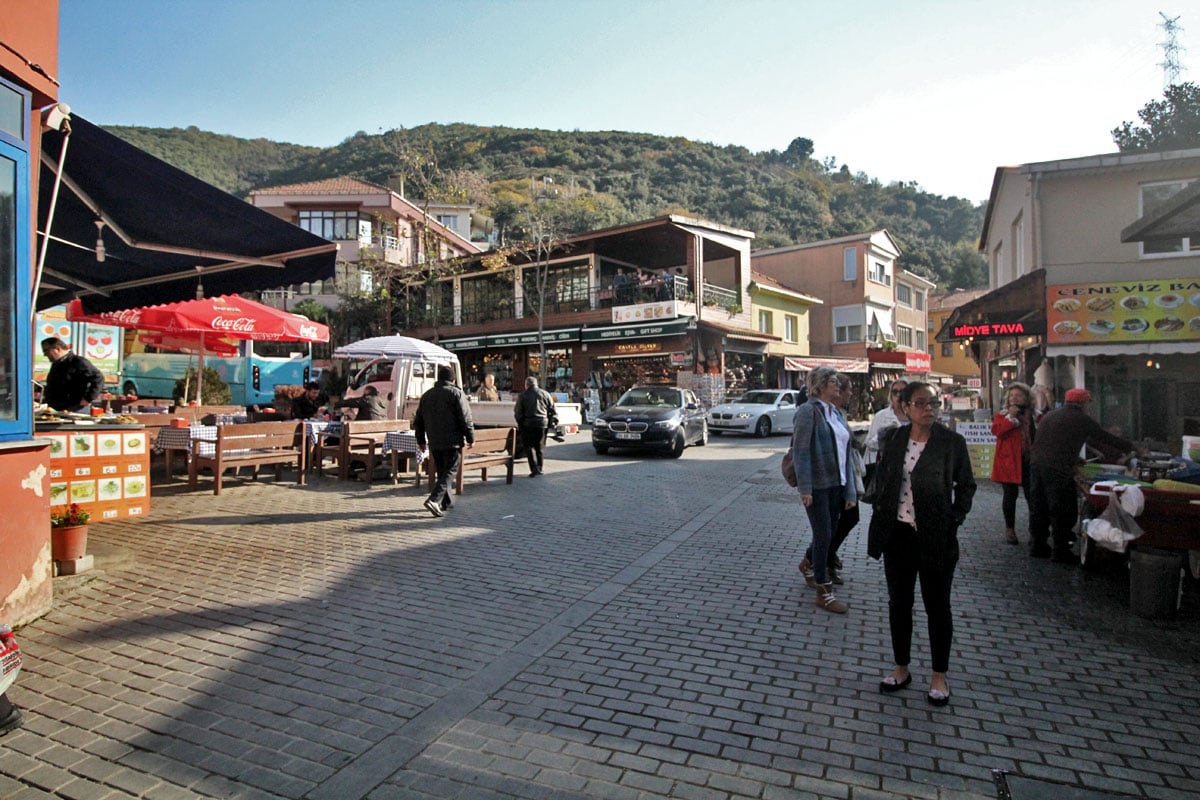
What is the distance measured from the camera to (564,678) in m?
3.82

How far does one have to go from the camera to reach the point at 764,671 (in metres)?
3.92

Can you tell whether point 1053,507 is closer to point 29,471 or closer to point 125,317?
point 29,471

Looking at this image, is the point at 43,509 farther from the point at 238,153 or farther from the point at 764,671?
the point at 238,153

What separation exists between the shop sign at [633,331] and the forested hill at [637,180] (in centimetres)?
2317

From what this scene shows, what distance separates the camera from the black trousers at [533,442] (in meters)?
11.9

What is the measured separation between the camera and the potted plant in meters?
5.37

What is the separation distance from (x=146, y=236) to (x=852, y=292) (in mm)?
36556

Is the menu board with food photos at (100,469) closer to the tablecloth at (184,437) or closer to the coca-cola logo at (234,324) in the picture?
the tablecloth at (184,437)

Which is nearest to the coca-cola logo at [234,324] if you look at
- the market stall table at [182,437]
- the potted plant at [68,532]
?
the market stall table at [182,437]

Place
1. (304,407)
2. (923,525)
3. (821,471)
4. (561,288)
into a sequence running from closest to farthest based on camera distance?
(923,525) < (821,471) < (304,407) < (561,288)

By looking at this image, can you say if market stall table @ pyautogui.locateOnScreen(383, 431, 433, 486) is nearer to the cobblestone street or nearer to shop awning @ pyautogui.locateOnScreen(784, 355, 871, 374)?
the cobblestone street

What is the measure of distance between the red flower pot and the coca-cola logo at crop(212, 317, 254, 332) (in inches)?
239

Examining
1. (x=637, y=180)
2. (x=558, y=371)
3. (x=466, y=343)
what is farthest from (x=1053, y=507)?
(x=637, y=180)

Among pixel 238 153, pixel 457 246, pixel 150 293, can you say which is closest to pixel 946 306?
pixel 457 246
